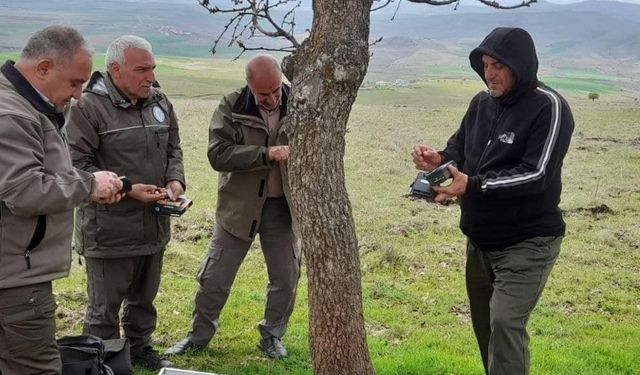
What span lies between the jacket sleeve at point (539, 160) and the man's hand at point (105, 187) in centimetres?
216

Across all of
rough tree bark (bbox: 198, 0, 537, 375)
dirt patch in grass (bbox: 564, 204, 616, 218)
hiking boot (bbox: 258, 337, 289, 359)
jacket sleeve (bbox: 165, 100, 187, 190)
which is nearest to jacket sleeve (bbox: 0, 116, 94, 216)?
rough tree bark (bbox: 198, 0, 537, 375)

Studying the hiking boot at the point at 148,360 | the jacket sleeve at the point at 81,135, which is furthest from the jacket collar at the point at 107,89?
the hiking boot at the point at 148,360

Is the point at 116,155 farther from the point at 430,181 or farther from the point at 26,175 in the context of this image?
the point at 430,181

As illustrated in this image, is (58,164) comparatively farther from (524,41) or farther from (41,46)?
(524,41)

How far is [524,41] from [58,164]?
2947 mm

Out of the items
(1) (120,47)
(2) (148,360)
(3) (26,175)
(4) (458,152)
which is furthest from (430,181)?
(2) (148,360)

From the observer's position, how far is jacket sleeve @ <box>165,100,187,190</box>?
5.23 meters

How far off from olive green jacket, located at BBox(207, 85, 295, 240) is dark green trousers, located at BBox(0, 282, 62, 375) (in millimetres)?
2111

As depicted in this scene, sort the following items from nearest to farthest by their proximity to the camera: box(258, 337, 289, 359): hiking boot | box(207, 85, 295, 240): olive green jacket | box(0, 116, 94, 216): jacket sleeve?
box(0, 116, 94, 216): jacket sleeve, box(207, 85, 295, 240): olive green jacket, box(258, 337, 289, 359): hiking boot

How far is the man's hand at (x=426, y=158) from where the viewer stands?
15.7 feet

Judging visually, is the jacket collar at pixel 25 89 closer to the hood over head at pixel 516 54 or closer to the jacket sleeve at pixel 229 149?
the jacket sleeve at pixel 229 149

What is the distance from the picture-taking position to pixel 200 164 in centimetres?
1927

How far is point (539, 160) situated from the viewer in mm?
3969

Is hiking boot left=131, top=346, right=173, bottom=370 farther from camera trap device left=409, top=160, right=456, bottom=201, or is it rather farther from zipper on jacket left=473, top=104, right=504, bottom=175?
zipper on jacket left=473, top=104, right=504, bottom=175
